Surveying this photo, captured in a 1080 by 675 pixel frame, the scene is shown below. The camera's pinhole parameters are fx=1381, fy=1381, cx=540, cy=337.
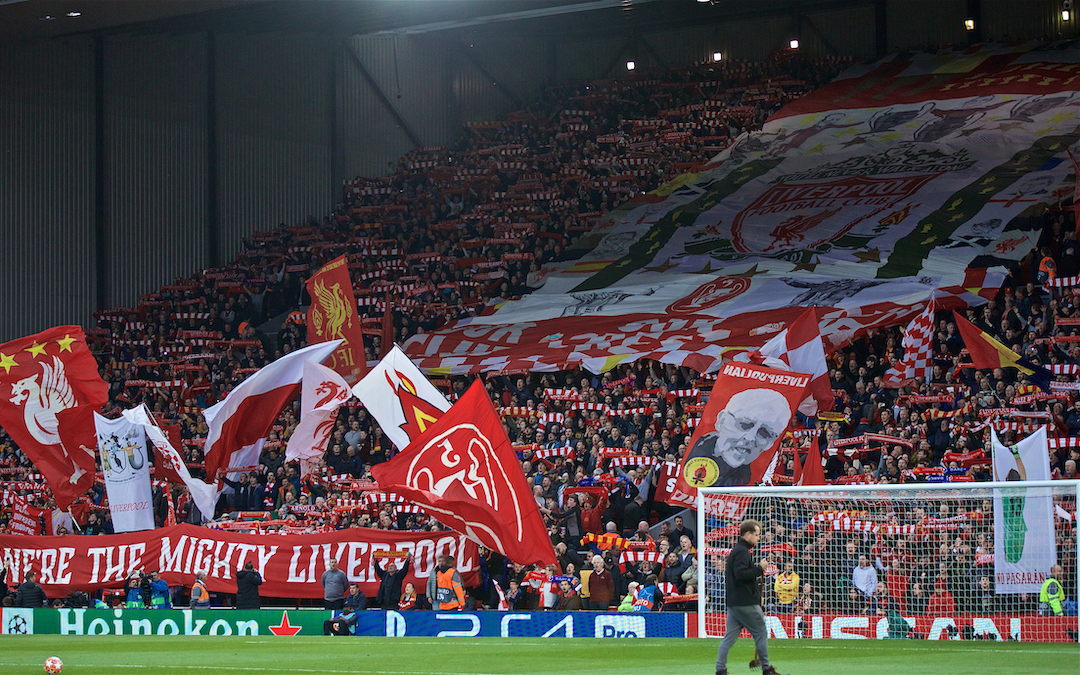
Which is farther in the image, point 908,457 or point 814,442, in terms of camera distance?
point 908,457

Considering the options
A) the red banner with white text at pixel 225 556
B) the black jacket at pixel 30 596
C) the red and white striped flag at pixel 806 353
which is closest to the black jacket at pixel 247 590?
the red banner with white text at pixel 225 556

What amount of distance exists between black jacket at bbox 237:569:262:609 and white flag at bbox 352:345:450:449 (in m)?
3.01

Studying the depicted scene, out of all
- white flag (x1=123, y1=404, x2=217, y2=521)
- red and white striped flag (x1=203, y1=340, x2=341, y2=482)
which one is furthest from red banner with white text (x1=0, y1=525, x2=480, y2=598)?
red and white striped flag (x1=203, y1=340, x2=341, y2=482)

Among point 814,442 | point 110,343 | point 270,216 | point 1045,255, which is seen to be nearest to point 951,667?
point 814,442

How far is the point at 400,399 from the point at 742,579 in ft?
34.2

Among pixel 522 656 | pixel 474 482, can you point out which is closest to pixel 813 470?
pixel 474 482

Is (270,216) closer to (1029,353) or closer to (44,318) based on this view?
(44,318)

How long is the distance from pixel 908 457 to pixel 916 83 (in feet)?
58.0

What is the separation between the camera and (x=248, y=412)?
22516 mm

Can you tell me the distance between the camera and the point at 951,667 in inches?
463

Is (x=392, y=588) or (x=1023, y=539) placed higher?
(x=1023, y=539)

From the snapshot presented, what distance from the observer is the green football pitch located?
12.2 m

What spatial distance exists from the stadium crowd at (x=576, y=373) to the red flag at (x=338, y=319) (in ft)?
6.53

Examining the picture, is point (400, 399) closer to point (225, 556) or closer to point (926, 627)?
point (225, 556)
